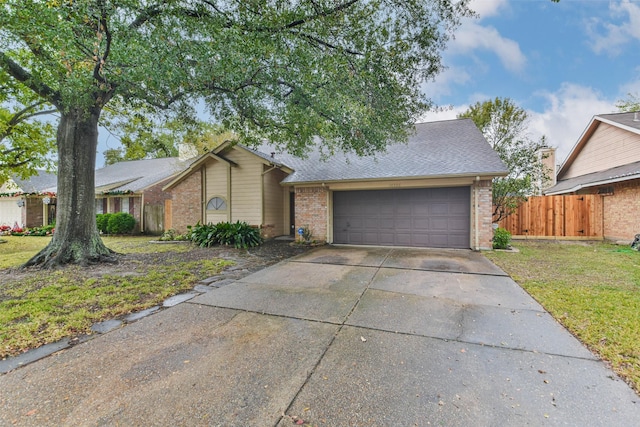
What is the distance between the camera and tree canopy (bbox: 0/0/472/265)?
4.50 meters

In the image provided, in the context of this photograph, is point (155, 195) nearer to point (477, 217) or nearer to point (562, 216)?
point (477, 217)

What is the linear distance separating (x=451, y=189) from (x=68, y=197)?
11.1 metres

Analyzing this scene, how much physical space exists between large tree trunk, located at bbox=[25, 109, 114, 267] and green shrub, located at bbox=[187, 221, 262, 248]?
3.62 metres

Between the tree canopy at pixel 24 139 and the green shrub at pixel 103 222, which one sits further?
the green shrub at pixel 103 222

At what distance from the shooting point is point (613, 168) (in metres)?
12.0

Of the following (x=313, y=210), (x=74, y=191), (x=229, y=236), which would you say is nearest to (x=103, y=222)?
(x=229, y=236)

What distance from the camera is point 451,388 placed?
2225mm

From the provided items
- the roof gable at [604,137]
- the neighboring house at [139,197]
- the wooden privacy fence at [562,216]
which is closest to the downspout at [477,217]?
the wooden privacy fence at [562,216]

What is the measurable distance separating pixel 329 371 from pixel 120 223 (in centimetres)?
1656

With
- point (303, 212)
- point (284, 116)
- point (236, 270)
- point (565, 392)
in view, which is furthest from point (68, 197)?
point (565, 392)

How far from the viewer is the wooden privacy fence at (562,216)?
11.2 m

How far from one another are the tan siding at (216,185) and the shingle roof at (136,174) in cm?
580

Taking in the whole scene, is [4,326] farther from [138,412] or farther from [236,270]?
[236,270]

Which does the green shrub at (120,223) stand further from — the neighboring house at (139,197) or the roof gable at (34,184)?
the roof gable at (34,184)
